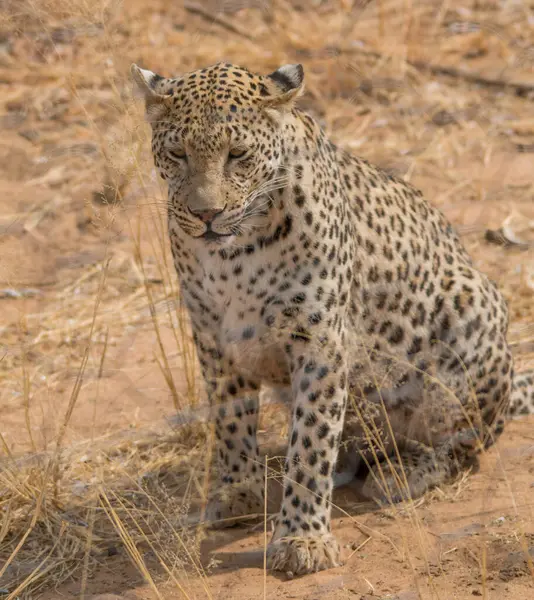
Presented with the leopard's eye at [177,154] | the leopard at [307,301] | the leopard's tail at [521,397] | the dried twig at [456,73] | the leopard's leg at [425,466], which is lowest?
the leopard's leg at [425,466]

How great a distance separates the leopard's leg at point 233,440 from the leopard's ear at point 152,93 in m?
1.04

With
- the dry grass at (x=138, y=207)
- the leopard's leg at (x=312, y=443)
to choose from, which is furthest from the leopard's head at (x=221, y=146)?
the leopard's leg at (x=312, y=443)

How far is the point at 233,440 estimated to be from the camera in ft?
16.2

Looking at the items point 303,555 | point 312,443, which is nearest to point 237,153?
point 312,443

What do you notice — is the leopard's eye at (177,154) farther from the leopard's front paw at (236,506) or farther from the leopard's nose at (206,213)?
the leopard's front paw at (236,506)

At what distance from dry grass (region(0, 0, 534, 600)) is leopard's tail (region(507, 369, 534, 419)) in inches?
24.5

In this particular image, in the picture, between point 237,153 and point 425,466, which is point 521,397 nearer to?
point 425,466

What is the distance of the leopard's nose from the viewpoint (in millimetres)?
4102

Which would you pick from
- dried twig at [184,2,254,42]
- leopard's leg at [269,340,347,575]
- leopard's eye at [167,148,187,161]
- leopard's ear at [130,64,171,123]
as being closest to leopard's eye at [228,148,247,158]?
leopard's eye at [167,148,187,161]

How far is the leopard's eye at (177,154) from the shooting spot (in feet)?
13.9

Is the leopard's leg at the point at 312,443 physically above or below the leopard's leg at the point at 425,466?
above

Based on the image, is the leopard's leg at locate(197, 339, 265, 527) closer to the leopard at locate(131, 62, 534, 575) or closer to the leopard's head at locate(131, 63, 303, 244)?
the leopard at locate(131, 62, 534, 575)

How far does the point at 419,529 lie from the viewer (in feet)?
12.5

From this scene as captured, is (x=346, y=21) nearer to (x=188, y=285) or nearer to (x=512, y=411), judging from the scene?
(x=512, y=411)
